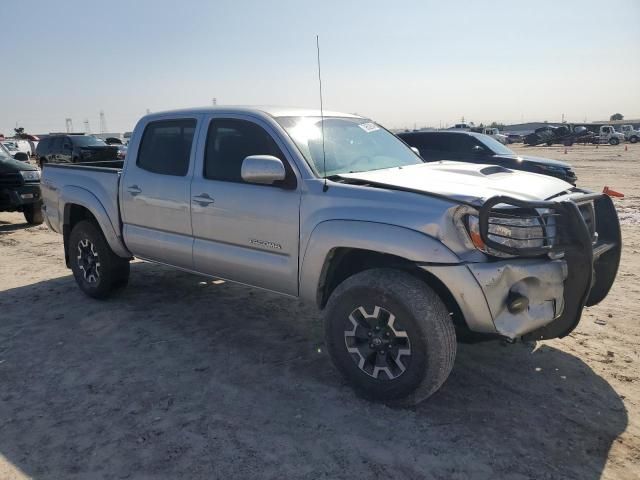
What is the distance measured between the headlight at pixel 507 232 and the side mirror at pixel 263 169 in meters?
1.26

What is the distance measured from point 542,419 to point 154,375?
2592 millimetres

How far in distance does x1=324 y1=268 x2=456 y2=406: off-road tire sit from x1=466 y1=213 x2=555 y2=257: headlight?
1.39 feet

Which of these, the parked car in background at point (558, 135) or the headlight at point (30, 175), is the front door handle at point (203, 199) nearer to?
the headlight at point (30, 175)

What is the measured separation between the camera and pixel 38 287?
5.86 meters

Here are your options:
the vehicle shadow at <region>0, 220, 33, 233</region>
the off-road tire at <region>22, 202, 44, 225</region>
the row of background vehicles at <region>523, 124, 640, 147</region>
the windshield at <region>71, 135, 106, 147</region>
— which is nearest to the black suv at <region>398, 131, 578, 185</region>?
the off-road tire at <region>22, 202, 44, 225</region>

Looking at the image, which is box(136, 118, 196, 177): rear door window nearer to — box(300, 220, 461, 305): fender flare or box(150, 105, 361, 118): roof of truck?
box(150, 105, 361, 118): roof of truck

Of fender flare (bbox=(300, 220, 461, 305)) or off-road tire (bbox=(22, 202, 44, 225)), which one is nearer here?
fender flare (bbox=(300, 220, 461, 305))

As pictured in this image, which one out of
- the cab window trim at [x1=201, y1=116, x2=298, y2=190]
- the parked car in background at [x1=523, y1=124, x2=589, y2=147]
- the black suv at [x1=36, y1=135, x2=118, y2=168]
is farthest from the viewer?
the parked car in background at [x1=523, y1=124, x2=589, y2=147]

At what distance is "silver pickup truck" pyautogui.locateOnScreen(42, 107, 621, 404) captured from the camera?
2.87m

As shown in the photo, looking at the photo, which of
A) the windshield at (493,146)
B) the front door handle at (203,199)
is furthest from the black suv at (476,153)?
the front door handle at (203,199)

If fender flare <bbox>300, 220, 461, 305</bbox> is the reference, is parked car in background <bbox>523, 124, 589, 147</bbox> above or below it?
above

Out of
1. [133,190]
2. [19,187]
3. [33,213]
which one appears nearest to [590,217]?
[133,190]

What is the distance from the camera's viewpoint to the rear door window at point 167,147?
4336 millimetres

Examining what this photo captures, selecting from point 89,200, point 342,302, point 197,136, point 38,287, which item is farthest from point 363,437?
point 38,287
